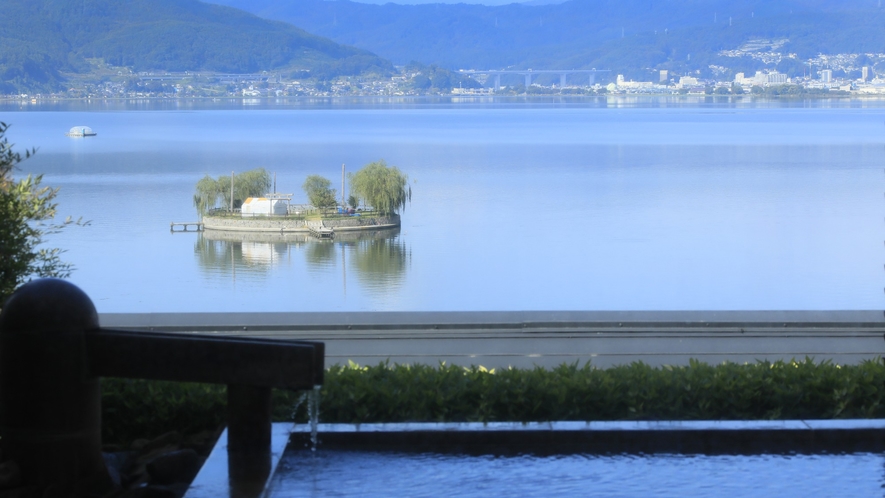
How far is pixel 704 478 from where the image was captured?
12.0ft

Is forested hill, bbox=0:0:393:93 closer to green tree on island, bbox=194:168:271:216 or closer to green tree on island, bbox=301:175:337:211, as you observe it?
green tree on island, bbox=194:168:271:216

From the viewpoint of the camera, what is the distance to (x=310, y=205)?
53438mm

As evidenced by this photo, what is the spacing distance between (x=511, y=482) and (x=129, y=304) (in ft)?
118

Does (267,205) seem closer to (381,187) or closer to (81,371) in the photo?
(381,187)

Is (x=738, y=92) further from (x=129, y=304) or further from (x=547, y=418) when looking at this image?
(x=547, y=418)

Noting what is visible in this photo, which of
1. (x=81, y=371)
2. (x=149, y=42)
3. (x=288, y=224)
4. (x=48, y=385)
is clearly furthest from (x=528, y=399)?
(x=149, y=42)

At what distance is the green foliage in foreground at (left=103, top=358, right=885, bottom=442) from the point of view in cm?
439

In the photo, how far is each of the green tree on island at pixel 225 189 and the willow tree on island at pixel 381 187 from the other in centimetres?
578

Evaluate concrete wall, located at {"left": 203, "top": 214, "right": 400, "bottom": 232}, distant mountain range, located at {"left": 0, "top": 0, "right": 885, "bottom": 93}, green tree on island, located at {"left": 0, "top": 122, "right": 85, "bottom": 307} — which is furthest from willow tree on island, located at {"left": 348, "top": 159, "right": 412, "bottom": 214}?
distant mountain range, located at {"left": 0, "top": 0, "right": 885, "bottom": 93}

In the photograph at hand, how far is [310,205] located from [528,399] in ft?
164

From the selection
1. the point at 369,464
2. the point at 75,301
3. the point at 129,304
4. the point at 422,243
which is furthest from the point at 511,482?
the point at 422,243

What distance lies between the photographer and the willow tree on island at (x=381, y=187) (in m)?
49.3

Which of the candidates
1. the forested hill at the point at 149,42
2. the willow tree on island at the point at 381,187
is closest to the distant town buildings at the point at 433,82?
the forested hill at the point at 149,42

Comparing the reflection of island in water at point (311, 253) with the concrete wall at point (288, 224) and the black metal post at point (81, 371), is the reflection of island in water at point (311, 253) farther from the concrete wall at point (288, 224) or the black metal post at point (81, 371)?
the black metal post at point (81, 371)
